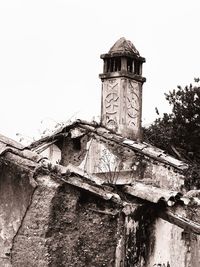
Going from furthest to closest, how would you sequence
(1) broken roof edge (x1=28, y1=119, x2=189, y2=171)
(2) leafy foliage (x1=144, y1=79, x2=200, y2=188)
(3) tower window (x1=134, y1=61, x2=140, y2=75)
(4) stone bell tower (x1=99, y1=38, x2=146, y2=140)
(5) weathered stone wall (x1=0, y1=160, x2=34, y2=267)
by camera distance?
(2) leafy foliage (x1=144, y1=79, x2=200, y2=188) < (3) tower window (x1=134, y1=61, x2=140, y2=75) < (4) stone bell tower (x1=99, y1=38, x2=146, y2=140) < (1) broken roof edge (x1=28, y1=119, x2=189, y2=171) < (5) weathered stone wall (x1=0, y1=160, x2=34, y2=267)

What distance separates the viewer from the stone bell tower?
656 inches

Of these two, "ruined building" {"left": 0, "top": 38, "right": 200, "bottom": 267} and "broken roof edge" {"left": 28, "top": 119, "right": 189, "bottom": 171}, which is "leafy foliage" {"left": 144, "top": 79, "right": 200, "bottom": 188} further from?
"ruined building" {"left": 0, "top": 38, "right": 200, "bottom": 267}

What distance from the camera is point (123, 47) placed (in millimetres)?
17422

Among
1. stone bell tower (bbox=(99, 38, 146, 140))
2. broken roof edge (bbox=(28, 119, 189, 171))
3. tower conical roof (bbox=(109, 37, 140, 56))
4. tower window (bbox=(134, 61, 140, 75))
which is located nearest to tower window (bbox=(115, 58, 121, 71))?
stone bell tower (bbox=(99, 38, 146, 140))

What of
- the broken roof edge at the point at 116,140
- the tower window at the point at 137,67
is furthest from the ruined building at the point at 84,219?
the tower window at the point at 137,67

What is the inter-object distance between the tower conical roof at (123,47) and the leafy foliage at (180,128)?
597 centimetres

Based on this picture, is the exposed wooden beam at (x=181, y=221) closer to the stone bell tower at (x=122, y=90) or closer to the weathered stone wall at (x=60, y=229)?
the weathered stone wall at (x=60, y=229)

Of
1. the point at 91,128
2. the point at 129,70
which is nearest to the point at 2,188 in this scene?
the point at 91,128

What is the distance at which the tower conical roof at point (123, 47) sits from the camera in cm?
1733

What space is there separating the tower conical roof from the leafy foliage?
5974mm

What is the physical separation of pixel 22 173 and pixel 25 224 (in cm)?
56

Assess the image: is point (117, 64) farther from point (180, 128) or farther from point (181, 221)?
point (181, 221)

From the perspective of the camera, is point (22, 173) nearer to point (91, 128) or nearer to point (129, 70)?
point (91, 128)

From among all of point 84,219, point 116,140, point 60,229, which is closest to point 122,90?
point 116,140
